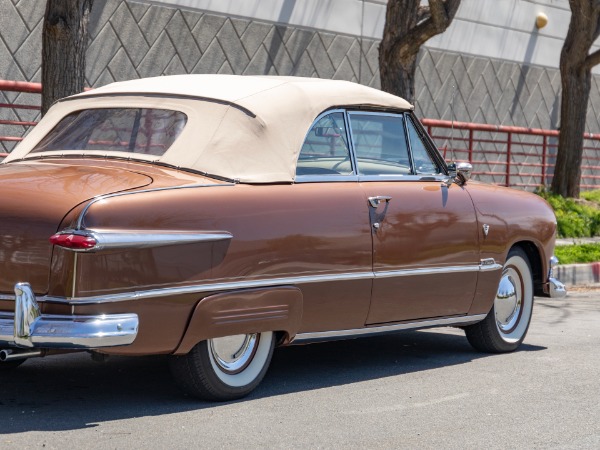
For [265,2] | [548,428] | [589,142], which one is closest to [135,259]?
[548,428]

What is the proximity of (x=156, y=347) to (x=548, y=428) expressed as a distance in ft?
6.45

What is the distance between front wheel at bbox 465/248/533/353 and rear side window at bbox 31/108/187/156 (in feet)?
8.90

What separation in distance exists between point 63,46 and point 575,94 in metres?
11.8

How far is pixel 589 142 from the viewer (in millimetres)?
25516

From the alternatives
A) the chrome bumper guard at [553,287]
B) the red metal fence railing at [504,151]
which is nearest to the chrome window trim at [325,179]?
the chrome bumper guard at [553,287]

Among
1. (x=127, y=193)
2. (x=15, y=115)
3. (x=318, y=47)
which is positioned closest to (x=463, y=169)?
(x=127, y=193)

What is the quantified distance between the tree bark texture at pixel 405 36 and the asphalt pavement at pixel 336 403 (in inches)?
281

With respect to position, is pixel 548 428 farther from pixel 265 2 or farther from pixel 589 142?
pixel 589 142

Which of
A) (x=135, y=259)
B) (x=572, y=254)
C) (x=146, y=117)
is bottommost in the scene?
(x=572, y=254)

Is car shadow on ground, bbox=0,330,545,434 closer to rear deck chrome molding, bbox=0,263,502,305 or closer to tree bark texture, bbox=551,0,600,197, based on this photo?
rear deck chrome molding, bbox=0,263,502,305

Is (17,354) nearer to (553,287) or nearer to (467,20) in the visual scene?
(553,287)

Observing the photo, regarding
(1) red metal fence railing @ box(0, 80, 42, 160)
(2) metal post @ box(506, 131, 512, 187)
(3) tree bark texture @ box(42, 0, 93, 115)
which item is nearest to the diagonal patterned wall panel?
(1) red metal fence railing @ box(0, 80, 42, 160)

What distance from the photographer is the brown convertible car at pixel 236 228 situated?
211 inches

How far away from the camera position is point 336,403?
616 cm
